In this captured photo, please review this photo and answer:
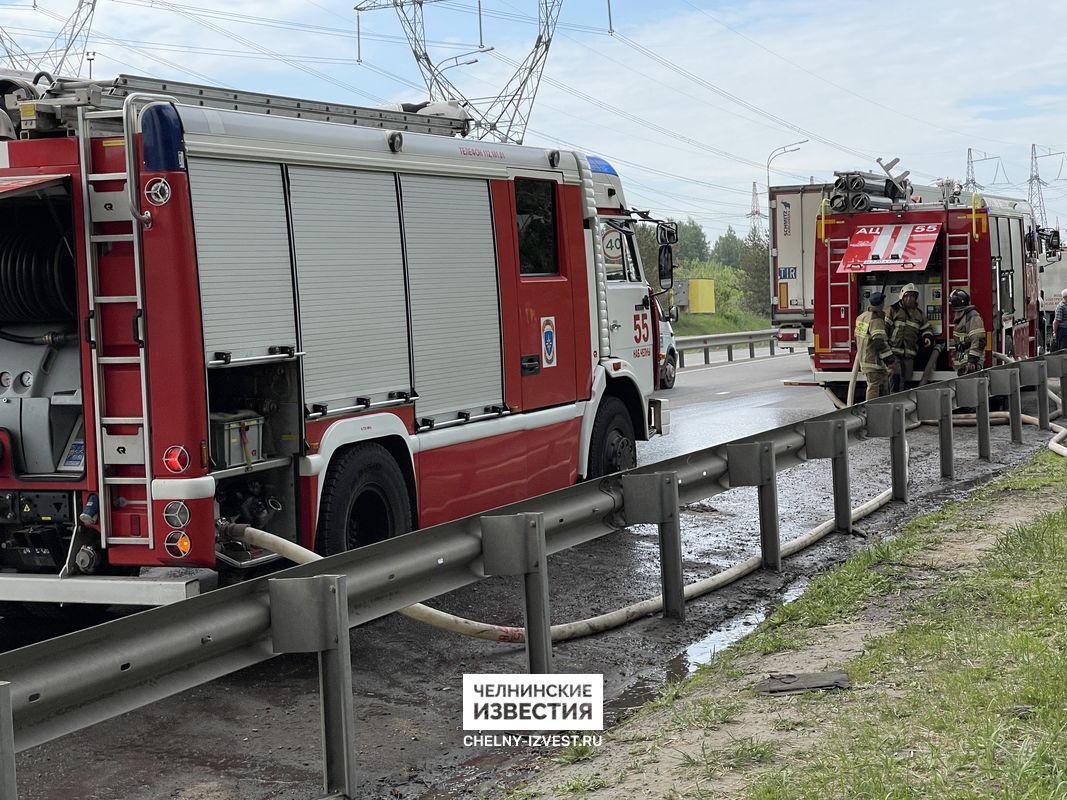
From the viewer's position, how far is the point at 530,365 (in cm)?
942

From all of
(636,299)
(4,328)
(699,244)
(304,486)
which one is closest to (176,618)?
(304,486)

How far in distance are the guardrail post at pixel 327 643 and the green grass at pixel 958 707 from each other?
4.73 ft

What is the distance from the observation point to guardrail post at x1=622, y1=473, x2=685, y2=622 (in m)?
7.35

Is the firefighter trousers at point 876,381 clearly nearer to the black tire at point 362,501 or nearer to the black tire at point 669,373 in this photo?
the black tire at point 669,373

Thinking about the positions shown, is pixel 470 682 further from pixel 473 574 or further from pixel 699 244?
pixel 699 244

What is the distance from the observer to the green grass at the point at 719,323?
5351cm

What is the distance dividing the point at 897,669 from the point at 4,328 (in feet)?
16.3

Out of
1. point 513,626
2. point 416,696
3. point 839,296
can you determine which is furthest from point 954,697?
point 839,296

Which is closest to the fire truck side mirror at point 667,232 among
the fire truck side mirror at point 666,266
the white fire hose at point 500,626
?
the fire truck side mirror at point 666,266

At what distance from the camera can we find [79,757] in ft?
18.2

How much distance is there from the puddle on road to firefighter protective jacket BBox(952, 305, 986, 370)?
9.43 meters

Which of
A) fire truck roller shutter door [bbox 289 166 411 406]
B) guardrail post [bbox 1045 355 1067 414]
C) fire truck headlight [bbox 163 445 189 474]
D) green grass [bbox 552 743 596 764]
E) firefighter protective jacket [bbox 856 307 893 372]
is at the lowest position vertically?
green grass [bbox 552 743 596 764]

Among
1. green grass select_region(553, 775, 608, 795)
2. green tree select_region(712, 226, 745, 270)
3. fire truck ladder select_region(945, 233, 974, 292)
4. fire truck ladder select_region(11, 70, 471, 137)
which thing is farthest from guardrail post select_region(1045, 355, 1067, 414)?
green tree select_region(712, 226, 745, 270)

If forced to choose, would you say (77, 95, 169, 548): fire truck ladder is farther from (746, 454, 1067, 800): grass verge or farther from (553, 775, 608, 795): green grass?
(746, 454, 1067, 800): grass verge
